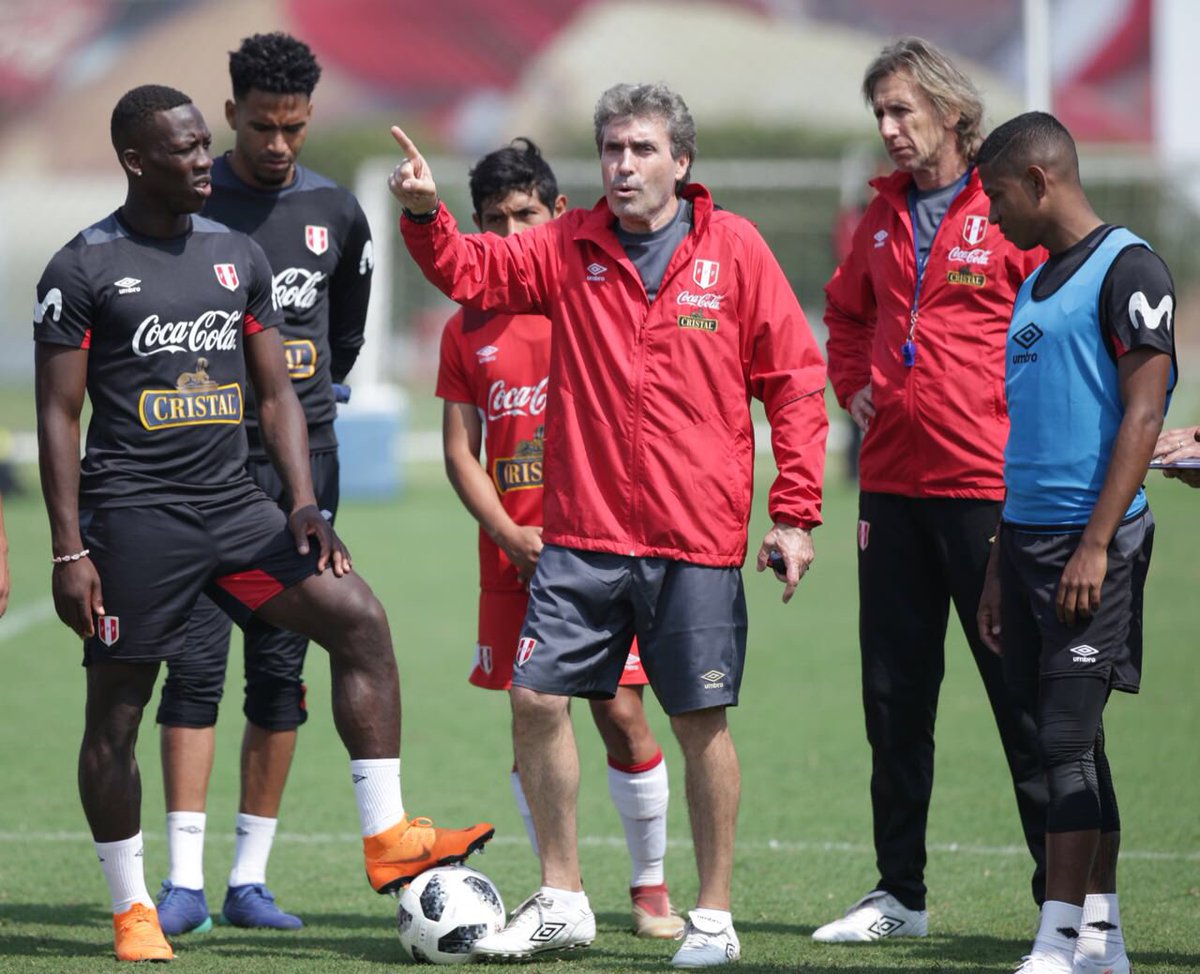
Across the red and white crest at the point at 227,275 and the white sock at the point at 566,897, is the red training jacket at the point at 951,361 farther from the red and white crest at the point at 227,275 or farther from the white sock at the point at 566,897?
the red and white crest at the point at 227,275

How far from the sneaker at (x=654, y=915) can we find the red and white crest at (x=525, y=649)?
3.34ft

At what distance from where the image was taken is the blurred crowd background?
3675cm

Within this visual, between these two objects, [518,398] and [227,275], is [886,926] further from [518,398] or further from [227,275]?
[227,275]

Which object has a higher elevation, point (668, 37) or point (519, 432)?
point (668, 37)

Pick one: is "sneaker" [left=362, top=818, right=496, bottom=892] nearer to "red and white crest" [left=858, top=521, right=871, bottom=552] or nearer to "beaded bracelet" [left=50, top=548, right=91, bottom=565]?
"beaded bracelet" [left=50, top=548, right=91, bottom=565]

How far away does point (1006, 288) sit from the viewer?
548cm

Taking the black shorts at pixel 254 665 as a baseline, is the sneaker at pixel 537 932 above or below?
below

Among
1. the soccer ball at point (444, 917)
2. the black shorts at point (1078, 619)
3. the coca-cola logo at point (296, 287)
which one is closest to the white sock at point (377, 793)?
the soccer ball at point (444, 917)

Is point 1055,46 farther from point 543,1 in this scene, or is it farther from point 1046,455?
point 1046,455

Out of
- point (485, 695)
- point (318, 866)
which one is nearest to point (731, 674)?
point (318, 866)

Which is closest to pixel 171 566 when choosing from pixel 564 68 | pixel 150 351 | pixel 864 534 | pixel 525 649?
pixel 150 351

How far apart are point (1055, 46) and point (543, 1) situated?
11461mm

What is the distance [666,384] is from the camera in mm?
5098

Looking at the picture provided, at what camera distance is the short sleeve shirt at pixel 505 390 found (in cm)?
598
